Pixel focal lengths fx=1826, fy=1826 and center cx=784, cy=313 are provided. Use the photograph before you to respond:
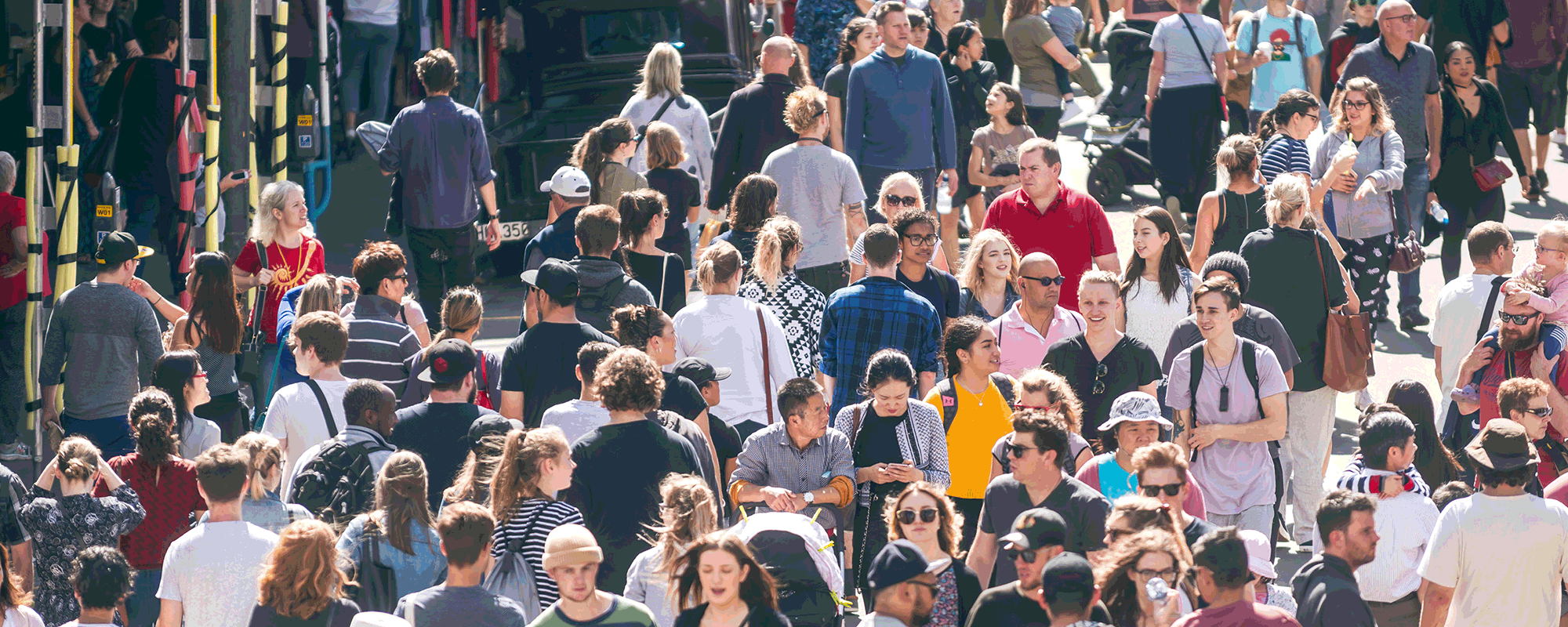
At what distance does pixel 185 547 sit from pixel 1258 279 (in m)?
5.18

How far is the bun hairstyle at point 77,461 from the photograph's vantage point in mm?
6598

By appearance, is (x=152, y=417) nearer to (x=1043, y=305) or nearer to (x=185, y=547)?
(x=185, y=547)

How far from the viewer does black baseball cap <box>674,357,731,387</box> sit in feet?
24.1

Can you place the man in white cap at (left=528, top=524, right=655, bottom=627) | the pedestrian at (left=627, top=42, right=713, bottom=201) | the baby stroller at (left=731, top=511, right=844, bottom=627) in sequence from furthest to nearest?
the pedestrian at (left=627, top=42, right=713, bottom=201)
the baby stroller at (left=731, top=511, right=844, bottom=627)
the man in white cap at (left=528, top=524, right=655, bottom=627)

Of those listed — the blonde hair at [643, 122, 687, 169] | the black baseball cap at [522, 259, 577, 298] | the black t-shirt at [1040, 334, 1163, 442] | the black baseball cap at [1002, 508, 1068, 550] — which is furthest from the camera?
the blonde hair at [643, 122, 687, 169]

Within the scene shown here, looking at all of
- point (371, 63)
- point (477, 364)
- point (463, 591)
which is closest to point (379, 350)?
point (477, 364)

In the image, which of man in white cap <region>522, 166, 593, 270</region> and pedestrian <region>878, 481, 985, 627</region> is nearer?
pedestrian <region>878, 481, 985, 627</region>

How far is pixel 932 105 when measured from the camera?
11133 mm

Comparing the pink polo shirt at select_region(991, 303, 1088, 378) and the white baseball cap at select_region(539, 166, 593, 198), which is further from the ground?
the white baseball cap at select_region(539, 166, 593, 198)

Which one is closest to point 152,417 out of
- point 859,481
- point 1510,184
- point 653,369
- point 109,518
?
point 109,518

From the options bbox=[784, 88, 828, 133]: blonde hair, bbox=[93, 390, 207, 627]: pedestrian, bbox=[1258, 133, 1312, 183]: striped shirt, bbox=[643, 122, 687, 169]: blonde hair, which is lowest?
bbox=[93, 390, 207, 627]: pedestrian

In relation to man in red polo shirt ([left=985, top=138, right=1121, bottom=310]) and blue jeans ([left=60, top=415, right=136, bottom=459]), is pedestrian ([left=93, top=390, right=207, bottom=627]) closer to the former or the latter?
blue jeans ([left=60, top=415, right=136, bottom=459])

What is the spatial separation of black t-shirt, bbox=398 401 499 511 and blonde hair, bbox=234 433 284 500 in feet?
1.51

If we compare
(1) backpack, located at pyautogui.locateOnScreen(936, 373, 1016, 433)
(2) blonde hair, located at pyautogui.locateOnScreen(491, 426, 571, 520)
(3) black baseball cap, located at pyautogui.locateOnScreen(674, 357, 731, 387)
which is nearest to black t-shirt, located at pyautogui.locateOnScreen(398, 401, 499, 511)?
(2) blonde hair, located at pyautogui.locateOnScreen(491, 426, 571, 520)
